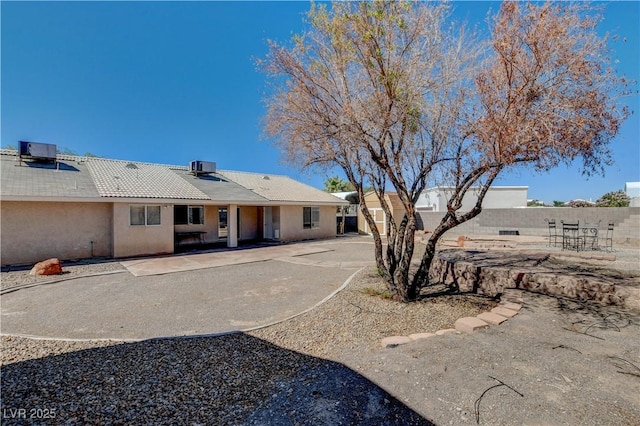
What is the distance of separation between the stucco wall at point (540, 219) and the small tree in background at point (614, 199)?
9.61m

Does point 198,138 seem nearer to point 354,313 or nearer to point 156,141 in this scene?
point 156,141

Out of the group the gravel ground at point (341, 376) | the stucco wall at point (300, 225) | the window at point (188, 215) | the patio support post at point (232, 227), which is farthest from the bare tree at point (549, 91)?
the window at point (188, 215)

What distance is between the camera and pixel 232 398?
307 centimetres

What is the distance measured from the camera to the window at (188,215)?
1658 centimetres

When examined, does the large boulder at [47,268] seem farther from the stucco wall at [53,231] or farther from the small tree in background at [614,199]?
the small tree in background at [614,199]

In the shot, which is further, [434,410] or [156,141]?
[156,141]

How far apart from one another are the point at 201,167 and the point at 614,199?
31429 mm

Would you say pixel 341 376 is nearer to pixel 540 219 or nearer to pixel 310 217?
pixel 310 217

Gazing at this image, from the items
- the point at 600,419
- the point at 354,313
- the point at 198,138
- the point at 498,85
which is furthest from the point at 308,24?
the point at 198,138

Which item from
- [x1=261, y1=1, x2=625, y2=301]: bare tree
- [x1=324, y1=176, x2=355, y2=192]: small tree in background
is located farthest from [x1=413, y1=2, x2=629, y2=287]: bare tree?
[x1=324, y1=176, x2=355, y2=192]: small tree in background

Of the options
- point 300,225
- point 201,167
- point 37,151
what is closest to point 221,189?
point 201,167

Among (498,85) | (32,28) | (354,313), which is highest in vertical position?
(32,28)

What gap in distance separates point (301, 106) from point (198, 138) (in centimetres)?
2793

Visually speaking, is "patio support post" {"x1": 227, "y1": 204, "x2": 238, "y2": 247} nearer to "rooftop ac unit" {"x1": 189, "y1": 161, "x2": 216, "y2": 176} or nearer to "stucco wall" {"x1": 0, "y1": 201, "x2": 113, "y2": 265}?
"rooftop ac unit" {"x1": 189, "y1": 161, "x2": 216, "y2": 176}
